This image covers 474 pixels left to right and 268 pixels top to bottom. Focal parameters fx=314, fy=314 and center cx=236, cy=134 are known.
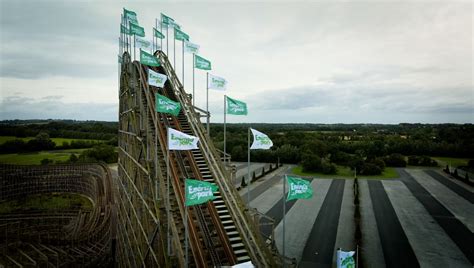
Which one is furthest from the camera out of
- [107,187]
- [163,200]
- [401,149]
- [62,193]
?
[401,149]

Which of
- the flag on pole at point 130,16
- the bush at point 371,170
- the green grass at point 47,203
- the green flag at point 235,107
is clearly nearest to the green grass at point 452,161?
the bush at point 371,170

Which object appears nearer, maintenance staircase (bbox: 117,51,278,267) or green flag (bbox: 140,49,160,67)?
maintenance staircase (bbox: 117,51,278,267)

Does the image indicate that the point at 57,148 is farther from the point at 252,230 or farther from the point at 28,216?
the point at 252,230

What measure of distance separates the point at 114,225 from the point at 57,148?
60915mm

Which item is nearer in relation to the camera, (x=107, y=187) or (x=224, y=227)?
(x=224, y=227)

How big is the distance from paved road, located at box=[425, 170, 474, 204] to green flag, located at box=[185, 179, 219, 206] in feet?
138

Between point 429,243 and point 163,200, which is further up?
point 163,200

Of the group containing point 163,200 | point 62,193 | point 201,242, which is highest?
point 163,200

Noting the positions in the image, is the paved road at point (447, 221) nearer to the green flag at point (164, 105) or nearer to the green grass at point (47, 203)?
the green flag at point (164, 105)

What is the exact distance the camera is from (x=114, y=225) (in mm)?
32188

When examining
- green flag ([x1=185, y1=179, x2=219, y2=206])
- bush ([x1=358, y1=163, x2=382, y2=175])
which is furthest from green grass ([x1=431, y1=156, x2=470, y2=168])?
green flag ([x1=185, y1=179, x2=219, y2=206])

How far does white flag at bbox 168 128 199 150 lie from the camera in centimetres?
1359

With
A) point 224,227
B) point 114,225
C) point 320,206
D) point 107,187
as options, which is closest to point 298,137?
point 320,206

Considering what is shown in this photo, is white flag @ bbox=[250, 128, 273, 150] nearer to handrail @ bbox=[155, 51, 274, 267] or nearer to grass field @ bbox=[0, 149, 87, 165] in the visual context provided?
A: handrail @ bbox=[155, 51, 274, 267]
